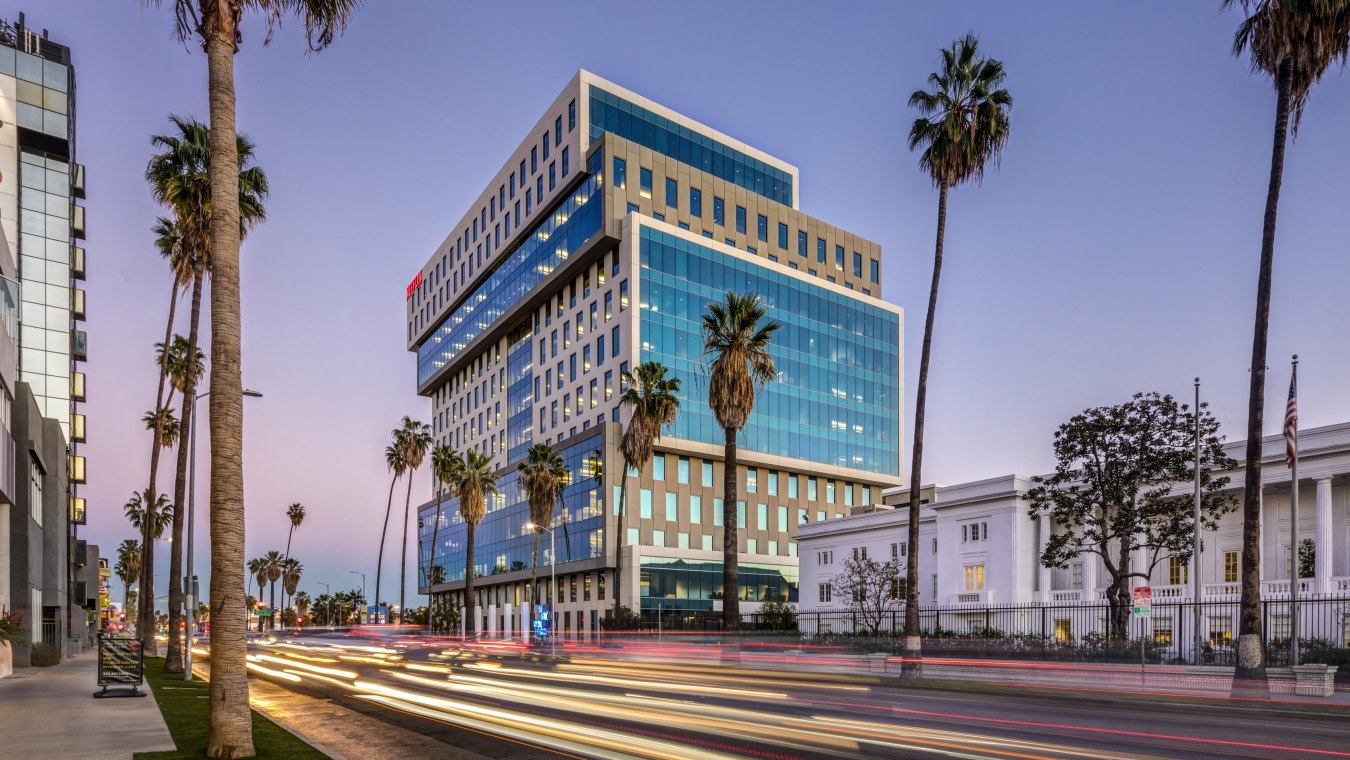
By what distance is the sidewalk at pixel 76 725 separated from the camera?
50.6ft

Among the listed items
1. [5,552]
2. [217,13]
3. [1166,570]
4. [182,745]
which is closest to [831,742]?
[182,745]

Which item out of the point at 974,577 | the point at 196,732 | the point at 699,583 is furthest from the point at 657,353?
the point at 196,732

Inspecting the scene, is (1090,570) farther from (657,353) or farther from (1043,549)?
(657,353)

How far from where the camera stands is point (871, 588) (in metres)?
59.8

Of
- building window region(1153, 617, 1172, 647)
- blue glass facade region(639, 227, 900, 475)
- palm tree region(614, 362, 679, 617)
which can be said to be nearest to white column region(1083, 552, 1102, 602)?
building window region(1153, 617, 1172, 647)

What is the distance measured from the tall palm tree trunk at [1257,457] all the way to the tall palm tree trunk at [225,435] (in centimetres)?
2410

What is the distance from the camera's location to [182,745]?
15672mm

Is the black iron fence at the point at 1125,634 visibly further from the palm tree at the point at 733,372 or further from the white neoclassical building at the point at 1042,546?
the palm tree at the point at 733,372

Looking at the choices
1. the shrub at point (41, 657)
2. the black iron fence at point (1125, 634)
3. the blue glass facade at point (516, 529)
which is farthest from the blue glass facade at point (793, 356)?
the shrub at point (41, 657)

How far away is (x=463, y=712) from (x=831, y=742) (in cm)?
983

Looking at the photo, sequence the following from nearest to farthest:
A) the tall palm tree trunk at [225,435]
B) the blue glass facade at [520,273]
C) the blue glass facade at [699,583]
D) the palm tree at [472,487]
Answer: the tall palm tree trunk at [225,435]
the blue glass facade at [699,583]
the palm tree at [472,487]
the blue glass facade at [520,273]

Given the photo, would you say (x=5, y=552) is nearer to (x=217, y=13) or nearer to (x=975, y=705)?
A: (x=217, y=13)

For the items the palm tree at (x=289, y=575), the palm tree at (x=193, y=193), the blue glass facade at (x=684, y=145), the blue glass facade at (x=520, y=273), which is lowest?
the palm tree at (x=289, y=575)

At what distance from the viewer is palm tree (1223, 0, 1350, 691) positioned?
24797 millimetres
